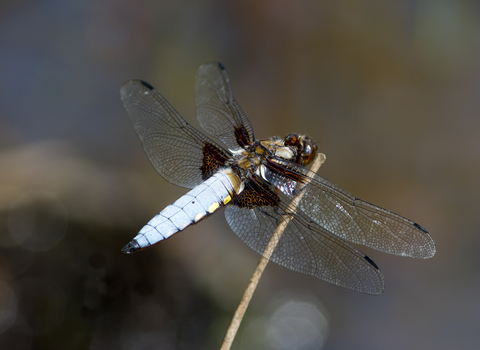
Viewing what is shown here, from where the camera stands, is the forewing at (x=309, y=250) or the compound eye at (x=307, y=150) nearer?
the forewing at (x=309, y=250)

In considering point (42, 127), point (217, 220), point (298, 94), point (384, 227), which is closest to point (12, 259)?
point (42, 127)

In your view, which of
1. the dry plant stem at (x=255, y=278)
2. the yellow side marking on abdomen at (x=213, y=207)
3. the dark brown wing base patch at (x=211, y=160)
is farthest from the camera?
the dark brown wing base patch at (x=211, y=160)

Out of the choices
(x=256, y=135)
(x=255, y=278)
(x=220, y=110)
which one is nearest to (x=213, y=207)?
(x=255, y=278)

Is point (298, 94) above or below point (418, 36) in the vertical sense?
below

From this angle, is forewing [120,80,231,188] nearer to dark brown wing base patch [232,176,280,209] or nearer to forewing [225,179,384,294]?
dark brown wing base patch [232,176,280,209]

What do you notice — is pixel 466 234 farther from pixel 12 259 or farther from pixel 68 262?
pixel 12 259

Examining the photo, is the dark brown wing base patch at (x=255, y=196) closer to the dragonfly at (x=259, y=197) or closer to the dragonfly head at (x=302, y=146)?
the dragonfly at (x=259, y=197)

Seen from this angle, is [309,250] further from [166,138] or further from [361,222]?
[166,138]

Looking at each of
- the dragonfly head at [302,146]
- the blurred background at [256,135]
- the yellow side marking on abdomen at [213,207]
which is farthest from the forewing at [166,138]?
the blurred background at [256,135]
